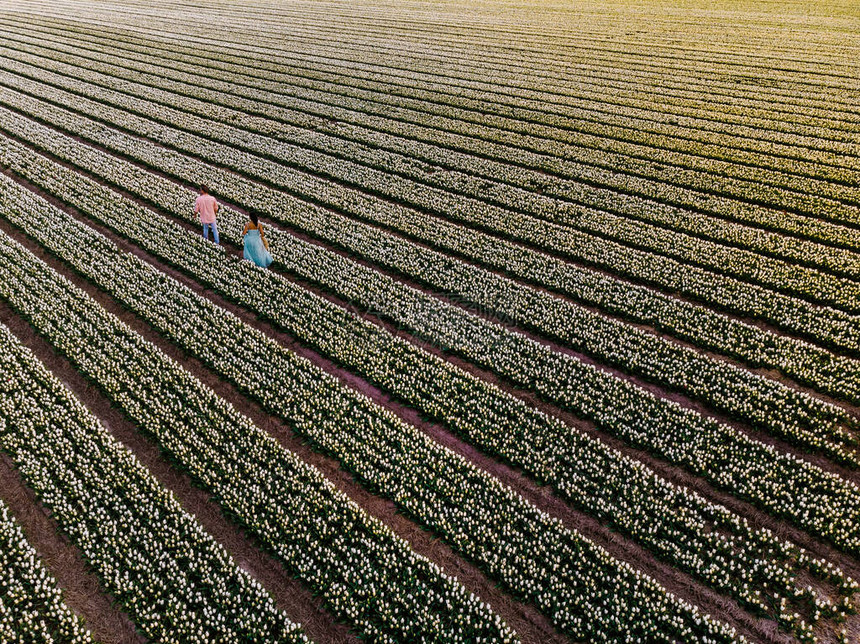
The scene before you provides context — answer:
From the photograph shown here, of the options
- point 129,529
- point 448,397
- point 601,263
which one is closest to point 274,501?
point 129,529

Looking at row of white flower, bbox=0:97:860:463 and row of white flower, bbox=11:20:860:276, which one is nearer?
row of white flower, bbox=0:97:860:463

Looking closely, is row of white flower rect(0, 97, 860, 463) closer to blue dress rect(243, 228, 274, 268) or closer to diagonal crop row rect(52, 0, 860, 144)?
blue dress rect(243, 228, 274, 268)

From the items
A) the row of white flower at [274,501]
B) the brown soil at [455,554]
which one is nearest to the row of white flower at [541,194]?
the brown soil at [455,554]

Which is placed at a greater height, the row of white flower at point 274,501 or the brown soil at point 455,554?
the brown soil at point 455,554

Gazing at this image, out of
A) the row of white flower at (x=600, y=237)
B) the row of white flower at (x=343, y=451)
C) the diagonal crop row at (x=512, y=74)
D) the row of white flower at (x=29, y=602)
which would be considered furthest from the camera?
the diagonal crop row at (x=512, y=74)

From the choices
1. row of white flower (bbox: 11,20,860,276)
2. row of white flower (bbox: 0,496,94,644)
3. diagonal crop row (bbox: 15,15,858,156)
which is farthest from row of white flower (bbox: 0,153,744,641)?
diagonal crop row (bbox: 15,15,858,156)

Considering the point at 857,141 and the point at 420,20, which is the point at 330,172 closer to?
the point at 857,141

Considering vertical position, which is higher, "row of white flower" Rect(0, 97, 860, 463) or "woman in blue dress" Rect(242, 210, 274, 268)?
"row of white flower" Rect(0, 97, 860, 463)

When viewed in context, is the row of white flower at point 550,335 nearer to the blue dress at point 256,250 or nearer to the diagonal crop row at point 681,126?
the blue dress at point 256,250
